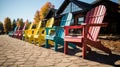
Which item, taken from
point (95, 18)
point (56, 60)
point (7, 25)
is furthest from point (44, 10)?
point (56, 60)

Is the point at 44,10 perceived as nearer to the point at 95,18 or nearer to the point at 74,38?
the point at 95,18

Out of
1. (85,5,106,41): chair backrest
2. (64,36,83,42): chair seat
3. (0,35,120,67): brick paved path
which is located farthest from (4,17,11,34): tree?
(64,36,83,42): chair seat

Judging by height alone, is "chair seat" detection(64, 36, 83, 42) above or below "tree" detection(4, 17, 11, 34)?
below

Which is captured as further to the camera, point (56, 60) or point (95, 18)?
point (95, 18)

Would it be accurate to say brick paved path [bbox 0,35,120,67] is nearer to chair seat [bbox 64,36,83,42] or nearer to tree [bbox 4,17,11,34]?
chair seat [bbox 64,36,83,42]

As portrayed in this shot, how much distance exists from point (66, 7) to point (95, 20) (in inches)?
725

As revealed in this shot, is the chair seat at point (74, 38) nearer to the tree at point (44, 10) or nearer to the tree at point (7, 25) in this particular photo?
the tree at point (44, 10)

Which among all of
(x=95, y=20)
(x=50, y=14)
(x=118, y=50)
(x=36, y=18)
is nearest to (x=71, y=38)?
(x=95, y=20)

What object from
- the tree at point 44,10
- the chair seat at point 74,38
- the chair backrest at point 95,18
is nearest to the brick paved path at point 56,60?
the chair seat at point 74,38

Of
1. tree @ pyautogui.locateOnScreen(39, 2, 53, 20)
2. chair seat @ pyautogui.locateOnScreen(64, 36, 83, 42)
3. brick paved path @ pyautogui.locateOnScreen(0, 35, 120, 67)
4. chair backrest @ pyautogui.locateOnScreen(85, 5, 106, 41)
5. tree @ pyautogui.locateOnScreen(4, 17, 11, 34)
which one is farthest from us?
tree @ pyautogui.locateOnScreen(4, 17, 11, 34)

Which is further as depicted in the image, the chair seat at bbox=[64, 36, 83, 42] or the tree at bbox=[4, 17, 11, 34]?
the tree at bbox=[4, 17, 11, 34]

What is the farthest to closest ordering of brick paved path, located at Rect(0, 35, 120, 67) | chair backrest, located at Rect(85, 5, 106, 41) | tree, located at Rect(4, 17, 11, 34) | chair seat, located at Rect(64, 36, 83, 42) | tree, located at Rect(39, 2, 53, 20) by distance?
1. tree, located at Rect(4, 17, 11, 34)
2. tree, located at Rect(39, 2, 53, 20)
3. chair backrest, located at Rect(85, 5, 106, 41)
4. chair seat, located at Rect(64, 36, 83, 42)
5. brick paved path, located at Rect(0, 35, 120, 67)

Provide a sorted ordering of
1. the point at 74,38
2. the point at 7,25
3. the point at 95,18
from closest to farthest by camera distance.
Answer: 1. the point at 74,38
2. the point at 95,18
3. the point at 7,25

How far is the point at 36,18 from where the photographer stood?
46688 millimetres
